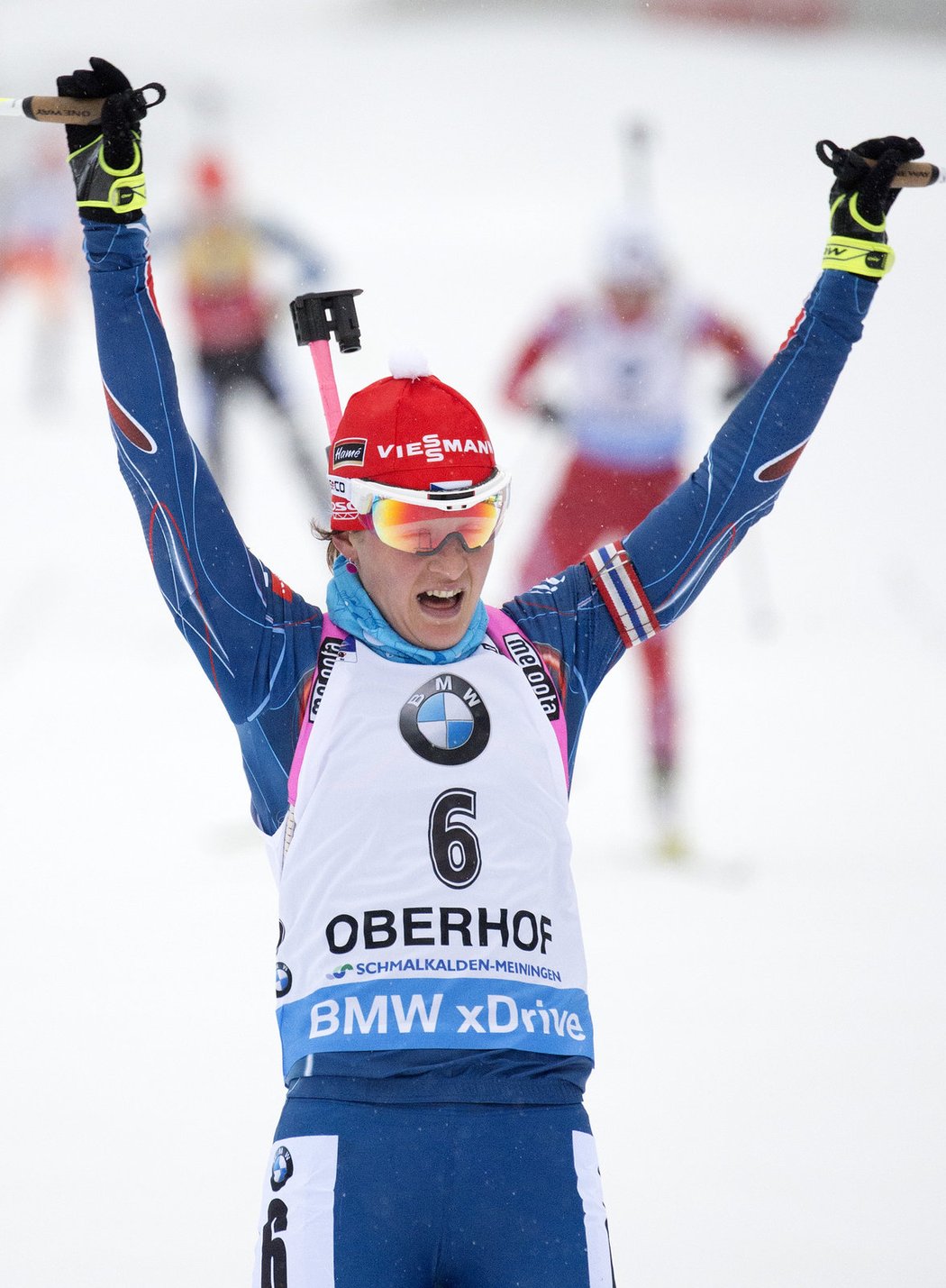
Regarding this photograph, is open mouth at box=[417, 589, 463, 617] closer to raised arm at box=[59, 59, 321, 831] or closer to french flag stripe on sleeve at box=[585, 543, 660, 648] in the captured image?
raised arm at box=[59, 59, 321, 831]

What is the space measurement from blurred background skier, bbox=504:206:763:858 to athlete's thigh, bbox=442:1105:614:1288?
3790 mm

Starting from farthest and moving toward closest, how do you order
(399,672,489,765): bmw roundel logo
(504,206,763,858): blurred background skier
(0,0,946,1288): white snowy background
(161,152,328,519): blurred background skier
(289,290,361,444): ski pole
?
(161,152,328,519): blurred background skier, (504,206,763,858): blurred background skier, (0,0,946,1288): white snowy background, (289,290,361,444): ski pole, (399,672,489,765): bmw roundel logo

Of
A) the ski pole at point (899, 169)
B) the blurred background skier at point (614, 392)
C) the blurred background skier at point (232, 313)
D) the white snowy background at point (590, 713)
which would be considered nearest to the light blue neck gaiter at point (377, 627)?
the ski pole at point (899, 169)

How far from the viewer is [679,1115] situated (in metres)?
3.22

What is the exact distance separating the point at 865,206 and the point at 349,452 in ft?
2.41

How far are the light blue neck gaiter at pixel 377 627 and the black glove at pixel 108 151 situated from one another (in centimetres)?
49

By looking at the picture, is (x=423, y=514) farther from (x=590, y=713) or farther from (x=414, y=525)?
(x=590, y=713)

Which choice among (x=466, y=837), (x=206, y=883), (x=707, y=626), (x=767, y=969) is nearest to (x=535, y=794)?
(x=466, y=837)

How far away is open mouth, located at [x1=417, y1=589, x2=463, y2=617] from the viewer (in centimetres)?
186

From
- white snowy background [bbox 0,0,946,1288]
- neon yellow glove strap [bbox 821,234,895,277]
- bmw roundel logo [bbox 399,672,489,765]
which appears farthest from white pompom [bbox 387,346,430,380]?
white snowy background [bbox 0,0,946,1288]

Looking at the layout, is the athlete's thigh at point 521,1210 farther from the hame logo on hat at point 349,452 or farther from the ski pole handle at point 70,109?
the ski pole handle at point 70,109

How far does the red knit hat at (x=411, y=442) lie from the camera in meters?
1.90

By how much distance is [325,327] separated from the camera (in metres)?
2.30

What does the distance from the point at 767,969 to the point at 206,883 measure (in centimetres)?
158
